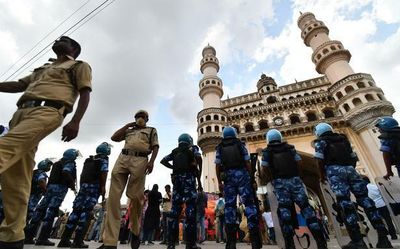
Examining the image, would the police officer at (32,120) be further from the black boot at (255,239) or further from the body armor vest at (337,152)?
the body armor vest at (337,152)

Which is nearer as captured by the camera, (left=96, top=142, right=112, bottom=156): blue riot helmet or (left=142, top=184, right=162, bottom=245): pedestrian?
(left=96, top=142, right=112, bottom=156): blue riot helmet

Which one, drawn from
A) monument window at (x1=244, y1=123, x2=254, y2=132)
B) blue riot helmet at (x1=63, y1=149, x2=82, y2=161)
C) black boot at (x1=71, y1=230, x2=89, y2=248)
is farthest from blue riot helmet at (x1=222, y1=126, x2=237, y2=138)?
monument window at (x1=244, y1=123, x2=254, y2=132)

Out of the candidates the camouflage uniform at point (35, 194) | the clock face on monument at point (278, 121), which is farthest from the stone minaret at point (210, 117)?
the camouflage uniform at point (35, 194)

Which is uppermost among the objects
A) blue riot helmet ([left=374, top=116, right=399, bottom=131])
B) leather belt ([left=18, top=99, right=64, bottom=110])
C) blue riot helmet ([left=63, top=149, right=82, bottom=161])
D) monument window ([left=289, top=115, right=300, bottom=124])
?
monument window ([left=289, top=115, right=300, bottom=124])

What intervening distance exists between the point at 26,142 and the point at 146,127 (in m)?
2.23

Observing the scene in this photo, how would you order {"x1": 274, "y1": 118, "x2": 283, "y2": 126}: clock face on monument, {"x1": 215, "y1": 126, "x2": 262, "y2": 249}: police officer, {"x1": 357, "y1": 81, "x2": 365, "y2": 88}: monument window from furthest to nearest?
1. {"x1": 274, "y1": 118, "x2": 283, "y2": 126}: clock face on monument
2. {"x1": 357, "y1": 81, "x2": 365, "y2": 88}: monument window
3. {"x1": 215, "y1": 126, "x2": 262, "y2": 249}: police officer

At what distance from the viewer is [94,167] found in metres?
4.78

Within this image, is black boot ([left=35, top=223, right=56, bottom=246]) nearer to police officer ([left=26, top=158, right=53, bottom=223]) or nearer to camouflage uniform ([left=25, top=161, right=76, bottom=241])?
camouflage uniform ([left=25, top=161, right=76, bottom=241])

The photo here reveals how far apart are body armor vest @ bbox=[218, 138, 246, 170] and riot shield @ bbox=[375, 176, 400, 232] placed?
7.90 feet

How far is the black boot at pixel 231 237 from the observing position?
11.6 feet

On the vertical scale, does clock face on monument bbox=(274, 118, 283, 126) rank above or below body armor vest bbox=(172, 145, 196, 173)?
above

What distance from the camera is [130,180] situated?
3551 mm

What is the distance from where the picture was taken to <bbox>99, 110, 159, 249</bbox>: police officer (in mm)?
3263

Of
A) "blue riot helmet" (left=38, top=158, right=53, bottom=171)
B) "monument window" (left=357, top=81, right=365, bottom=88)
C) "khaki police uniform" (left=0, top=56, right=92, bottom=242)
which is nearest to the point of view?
"khaki police uniform" (left=0, top=56, right=92, bottom=242)
